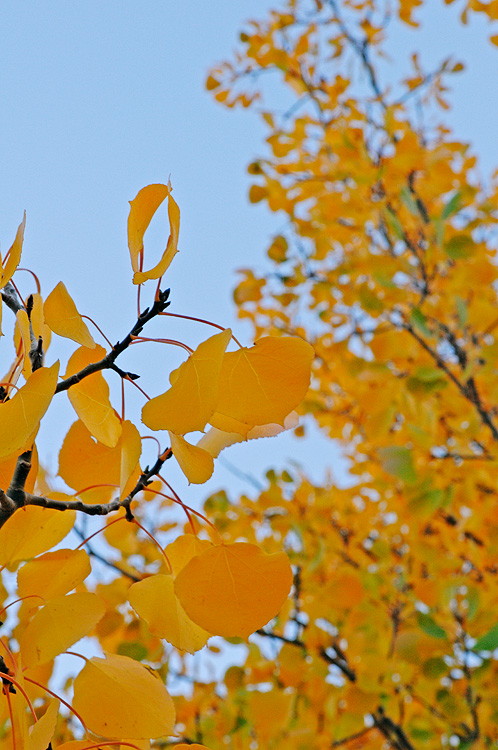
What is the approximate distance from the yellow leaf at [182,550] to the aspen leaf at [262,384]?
107 mm

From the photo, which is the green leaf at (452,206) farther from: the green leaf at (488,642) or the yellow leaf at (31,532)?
the yellow leaf at (31,532)

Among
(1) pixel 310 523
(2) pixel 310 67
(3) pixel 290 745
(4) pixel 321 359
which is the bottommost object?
(3) pixel 290 745

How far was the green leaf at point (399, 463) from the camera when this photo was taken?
0.99 meters

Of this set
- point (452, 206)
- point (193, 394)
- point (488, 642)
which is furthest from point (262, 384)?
point (452, 206)

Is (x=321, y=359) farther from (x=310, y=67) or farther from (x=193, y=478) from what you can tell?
(x=193, y=478)

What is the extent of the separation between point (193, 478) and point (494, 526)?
36.4 inches

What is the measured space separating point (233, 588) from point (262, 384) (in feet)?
0.37

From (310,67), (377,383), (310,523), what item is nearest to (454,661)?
(310,523)

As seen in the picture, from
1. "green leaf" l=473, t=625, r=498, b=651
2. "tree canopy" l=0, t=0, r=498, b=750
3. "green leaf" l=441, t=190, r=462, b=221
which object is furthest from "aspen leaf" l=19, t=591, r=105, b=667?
"green leaf" l=441, t=190, r=462, b=221

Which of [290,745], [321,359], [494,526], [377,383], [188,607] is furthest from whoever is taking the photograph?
[321,359]

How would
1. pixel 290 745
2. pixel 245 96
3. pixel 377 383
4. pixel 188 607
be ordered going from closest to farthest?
pixel 188 607 → pixel 290 745 → pixel 377 383 → pixel 245 96

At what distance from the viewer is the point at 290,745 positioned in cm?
100

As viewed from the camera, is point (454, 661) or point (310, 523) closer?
point (454, 661)

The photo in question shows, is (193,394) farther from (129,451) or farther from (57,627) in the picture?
(57,627)
